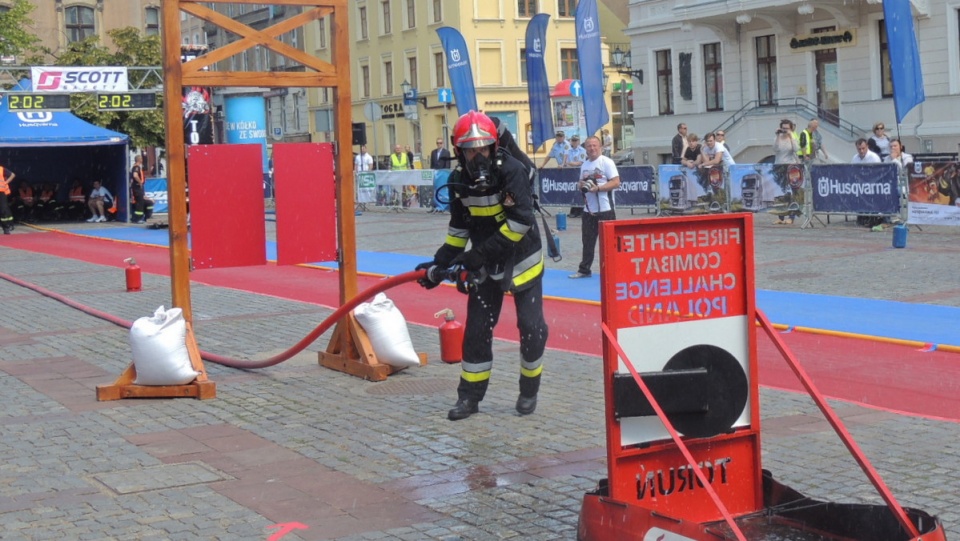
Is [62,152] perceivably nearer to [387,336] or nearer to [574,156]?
[574,156]

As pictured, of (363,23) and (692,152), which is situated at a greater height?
(363,23)

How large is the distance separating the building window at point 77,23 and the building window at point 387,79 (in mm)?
15050

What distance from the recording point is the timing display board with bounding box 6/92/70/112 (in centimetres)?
3181

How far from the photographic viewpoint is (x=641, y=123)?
47.0 metres

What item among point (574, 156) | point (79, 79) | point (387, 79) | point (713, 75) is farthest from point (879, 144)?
point (387, 79)

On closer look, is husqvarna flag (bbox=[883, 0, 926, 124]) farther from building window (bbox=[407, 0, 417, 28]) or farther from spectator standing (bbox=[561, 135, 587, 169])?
building window (bbox=[407, 0, 417, 28])

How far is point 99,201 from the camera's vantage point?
35.3 meters

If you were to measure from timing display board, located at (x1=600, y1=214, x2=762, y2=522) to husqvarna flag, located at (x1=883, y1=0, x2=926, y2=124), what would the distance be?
1849 centimetres

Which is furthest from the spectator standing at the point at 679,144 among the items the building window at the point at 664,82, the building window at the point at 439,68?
the building window at the point at 439,68

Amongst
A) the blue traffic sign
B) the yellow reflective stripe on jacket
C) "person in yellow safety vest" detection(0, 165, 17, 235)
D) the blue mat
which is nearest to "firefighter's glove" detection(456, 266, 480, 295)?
the yellow reflective stripe on jacket

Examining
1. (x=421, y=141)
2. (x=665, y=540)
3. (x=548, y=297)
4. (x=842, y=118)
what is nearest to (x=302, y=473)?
(x=665, y=540)

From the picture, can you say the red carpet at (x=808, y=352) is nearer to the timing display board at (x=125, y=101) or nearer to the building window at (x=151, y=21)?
the timing display board at (x=125, y=101)

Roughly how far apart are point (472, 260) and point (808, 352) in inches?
152

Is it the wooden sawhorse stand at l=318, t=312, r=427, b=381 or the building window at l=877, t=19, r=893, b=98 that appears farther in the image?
Answer: the building window at l=877, t=19, r=893, b=98
